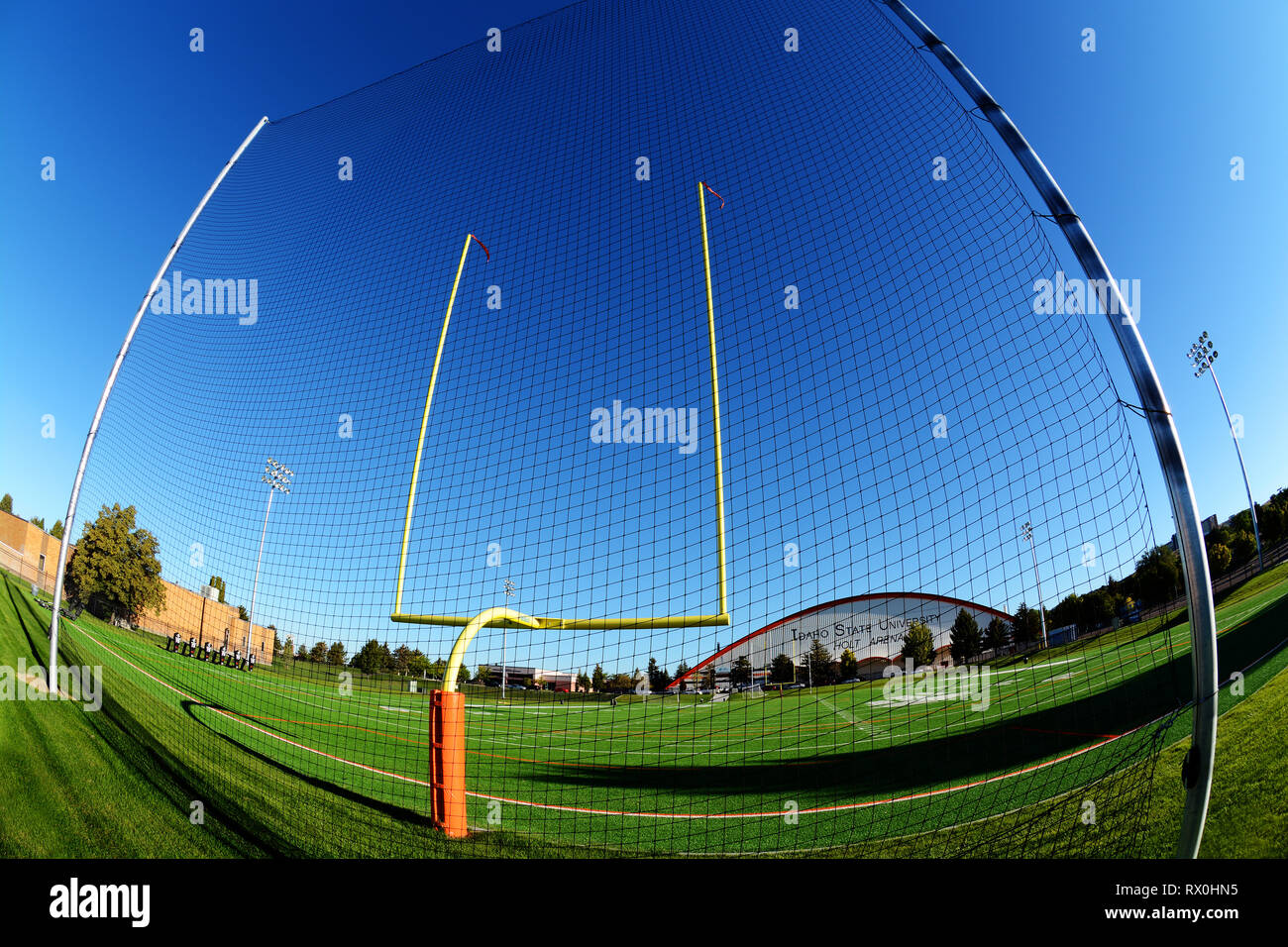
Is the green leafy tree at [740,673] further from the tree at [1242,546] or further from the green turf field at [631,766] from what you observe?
the tree at [1242,546]

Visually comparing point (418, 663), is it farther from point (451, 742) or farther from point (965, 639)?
point (965, 639)

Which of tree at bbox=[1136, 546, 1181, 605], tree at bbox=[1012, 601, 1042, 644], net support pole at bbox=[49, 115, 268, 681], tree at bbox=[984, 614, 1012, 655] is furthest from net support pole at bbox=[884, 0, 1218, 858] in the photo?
tree at bbox=[1012, 601, 1042, 644]

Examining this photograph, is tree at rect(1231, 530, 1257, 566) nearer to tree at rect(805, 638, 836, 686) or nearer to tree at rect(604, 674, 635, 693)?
tree at rect(805, 638, 836, 686)

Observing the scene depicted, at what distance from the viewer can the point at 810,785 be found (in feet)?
27.1

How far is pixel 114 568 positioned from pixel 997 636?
36.8 meters

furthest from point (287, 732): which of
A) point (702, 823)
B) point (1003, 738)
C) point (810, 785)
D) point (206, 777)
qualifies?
point (1003, 738)

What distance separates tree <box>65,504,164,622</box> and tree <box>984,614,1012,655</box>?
34.9m

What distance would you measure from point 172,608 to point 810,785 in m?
25.9

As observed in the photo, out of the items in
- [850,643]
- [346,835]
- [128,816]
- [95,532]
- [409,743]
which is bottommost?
[850,643]

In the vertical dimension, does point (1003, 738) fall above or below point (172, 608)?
below

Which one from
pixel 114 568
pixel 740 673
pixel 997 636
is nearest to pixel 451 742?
pixel 114 568

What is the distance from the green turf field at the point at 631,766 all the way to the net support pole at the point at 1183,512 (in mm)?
318

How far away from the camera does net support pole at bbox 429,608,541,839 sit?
4000 mm
